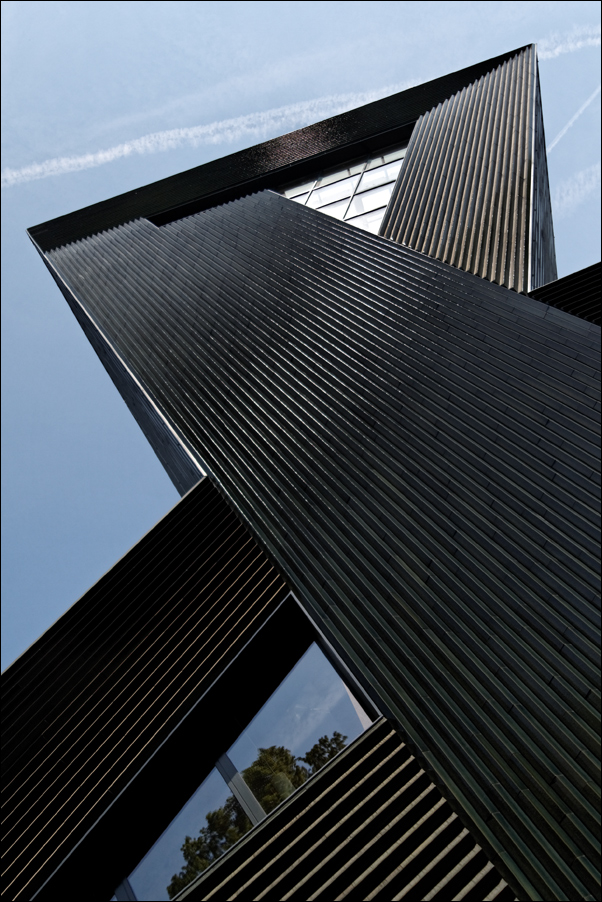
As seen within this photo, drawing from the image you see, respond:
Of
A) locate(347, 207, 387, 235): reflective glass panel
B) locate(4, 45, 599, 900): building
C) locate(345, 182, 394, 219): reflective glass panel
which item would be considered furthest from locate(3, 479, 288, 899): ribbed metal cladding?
locate(345, 182, 394, 219): reflective glass panel

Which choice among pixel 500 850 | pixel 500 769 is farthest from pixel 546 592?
pixel 500 850

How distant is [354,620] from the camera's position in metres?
4.59

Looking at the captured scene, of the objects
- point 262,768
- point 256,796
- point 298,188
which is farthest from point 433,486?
point 298,188

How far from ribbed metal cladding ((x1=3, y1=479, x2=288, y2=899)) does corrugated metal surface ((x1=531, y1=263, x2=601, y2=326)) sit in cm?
409

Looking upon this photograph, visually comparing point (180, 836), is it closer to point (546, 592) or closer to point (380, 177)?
point (546, 592)

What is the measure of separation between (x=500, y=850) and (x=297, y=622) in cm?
217

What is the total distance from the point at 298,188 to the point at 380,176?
238cm

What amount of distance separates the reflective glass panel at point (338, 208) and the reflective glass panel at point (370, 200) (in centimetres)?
14

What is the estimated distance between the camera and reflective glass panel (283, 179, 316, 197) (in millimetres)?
14258

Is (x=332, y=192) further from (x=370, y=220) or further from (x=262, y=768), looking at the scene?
(x=262, y=768)

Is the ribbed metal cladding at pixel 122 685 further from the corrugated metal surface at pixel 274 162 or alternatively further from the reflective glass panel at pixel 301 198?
the corrugated metal surface at pixel 274 162

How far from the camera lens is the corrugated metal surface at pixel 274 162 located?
1367 centimetres

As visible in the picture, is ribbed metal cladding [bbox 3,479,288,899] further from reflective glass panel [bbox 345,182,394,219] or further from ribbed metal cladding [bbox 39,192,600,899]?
reflective glass panel [bbox 345,182,394,219]

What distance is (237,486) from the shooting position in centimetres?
622
